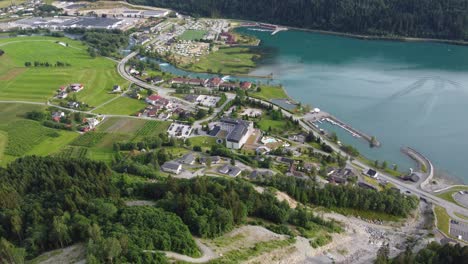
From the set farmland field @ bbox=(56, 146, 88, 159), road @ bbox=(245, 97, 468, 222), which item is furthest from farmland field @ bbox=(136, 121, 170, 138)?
road @ bbox=(245, 97, 468, 222)

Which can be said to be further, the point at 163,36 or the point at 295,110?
the point at 163,36

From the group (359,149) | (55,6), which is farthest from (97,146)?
(55,6)

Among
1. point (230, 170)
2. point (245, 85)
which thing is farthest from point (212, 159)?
point (245, 85)

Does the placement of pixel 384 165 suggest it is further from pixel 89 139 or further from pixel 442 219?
pixel 89 139

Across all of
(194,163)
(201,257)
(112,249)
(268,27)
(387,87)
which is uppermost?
(268,27)

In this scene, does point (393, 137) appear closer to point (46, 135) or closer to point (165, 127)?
point (165, 127)

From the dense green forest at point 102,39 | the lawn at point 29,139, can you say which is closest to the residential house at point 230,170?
the lawn at point 29,139

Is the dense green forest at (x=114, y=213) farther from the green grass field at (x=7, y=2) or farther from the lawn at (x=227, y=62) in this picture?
the green grass field at (x=7, y=2)
